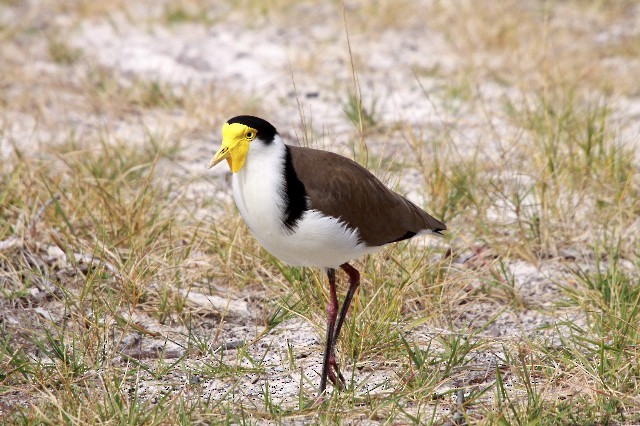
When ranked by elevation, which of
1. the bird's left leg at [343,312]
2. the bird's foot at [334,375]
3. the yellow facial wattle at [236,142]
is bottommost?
the bird's foot at [334,375]

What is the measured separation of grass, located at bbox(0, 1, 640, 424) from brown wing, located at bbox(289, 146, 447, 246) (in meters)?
0.34

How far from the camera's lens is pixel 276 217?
9.76ft

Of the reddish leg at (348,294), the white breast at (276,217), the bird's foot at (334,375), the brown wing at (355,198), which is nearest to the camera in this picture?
the white breast at (276,217)

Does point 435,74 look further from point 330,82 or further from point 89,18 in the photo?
point 89,18

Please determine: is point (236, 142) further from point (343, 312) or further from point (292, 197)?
point (343, 312)

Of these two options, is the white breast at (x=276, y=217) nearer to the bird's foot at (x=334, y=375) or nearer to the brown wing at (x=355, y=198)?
the brown wing at (x=355, y=198)

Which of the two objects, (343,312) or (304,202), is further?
(343,312)

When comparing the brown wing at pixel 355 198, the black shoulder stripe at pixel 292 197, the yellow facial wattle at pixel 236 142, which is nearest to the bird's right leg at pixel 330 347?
the brown wing at pixel 355 198

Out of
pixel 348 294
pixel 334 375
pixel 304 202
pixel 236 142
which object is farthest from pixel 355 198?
pixel 334 375

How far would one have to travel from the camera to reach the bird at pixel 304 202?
2996 mm

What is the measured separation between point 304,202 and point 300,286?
869 mm

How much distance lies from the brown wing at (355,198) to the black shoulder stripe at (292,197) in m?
0.03

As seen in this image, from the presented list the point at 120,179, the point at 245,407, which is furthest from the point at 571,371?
the point at 120,179

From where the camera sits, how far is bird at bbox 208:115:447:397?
3.00 meters
